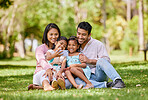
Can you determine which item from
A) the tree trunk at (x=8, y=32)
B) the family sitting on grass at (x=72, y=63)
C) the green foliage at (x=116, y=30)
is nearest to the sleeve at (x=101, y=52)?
the family sitting on grass at (x=72, y=63)

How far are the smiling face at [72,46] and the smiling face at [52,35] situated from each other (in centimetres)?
39

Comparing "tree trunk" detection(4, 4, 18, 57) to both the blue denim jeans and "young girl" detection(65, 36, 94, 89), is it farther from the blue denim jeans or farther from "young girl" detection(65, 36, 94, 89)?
the blue denim jeans

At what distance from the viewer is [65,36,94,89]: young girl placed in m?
6.16

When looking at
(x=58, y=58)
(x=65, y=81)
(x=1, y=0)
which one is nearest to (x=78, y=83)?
(x=65, y=81)

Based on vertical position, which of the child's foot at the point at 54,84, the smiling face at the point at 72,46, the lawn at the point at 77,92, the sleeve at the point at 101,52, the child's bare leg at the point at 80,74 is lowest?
the lawn at the point at 77,92

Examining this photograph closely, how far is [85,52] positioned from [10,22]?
25.4m

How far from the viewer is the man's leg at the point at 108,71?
5879 mm

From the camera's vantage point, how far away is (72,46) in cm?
645

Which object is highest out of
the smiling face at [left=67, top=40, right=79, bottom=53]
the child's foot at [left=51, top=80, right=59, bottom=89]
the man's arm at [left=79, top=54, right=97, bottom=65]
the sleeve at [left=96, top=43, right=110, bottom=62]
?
the smiling face at [left=67, top=40, right=79, bottom=53]

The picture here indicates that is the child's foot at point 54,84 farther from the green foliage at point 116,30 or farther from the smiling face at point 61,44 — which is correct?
the green foliage at point 116,30

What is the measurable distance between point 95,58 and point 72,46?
2.08ft

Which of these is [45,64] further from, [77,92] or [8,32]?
[8,32]

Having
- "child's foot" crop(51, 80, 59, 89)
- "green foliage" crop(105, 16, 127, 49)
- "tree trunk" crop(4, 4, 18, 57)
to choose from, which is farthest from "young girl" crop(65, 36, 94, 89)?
"green foliage" crop(105, 16, 127, 49)

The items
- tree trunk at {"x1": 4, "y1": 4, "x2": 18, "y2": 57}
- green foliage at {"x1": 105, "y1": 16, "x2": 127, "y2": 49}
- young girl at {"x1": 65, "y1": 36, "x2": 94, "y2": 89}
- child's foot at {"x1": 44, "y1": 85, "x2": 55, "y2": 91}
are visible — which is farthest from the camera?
green foliage at {"x1": 105, "y1": 16, "x2": 127, "y2": 49}
